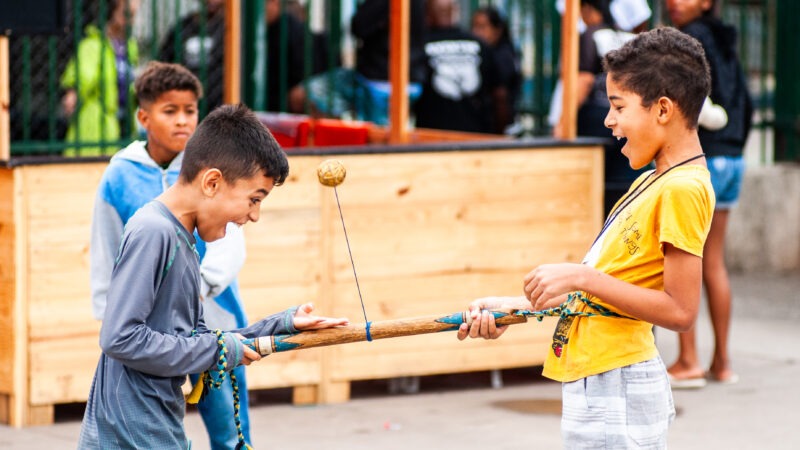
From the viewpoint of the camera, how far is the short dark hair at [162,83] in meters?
4.61

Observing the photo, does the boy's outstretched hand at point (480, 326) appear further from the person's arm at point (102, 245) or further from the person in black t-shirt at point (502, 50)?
the person in black t-shirt at point (502, 50)

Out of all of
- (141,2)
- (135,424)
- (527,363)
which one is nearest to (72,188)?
(527,363)

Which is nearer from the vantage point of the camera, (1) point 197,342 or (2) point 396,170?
(1) point 197,342

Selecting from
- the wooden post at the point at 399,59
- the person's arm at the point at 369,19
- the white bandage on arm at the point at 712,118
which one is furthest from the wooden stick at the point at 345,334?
the person's arm at the point at 369,19

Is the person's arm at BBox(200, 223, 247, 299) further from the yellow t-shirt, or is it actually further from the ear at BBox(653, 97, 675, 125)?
the ear at BBox(653, 97, 675, 125)

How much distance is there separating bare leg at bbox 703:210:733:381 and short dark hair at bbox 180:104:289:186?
13.0 feet

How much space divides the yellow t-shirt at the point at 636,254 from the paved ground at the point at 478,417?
2335mm

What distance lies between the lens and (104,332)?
309 cm

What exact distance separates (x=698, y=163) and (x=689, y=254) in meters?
0.27

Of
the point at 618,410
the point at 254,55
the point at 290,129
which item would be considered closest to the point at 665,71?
the point at 618,410

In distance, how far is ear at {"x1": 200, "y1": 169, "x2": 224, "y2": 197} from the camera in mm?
3221

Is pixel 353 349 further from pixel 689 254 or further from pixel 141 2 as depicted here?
pixel 141 2

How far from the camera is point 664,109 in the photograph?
3385 millimetres

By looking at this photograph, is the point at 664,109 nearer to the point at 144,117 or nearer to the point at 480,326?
the point at 480,326
